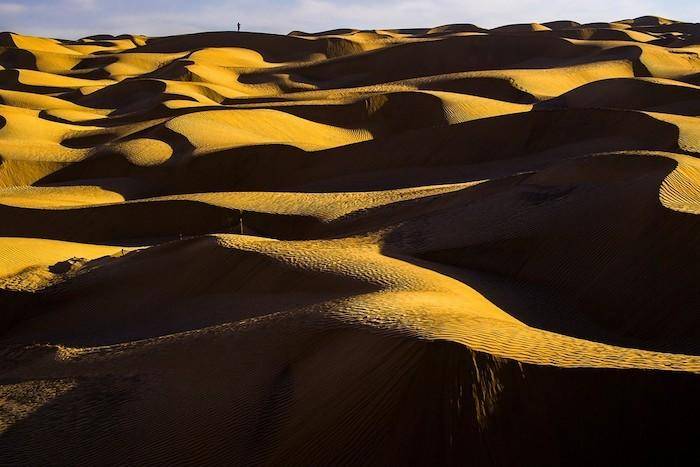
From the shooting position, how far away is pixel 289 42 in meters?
44.0

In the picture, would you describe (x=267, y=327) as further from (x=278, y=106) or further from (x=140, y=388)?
(x=278, y=106)

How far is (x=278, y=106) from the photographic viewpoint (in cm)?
2411

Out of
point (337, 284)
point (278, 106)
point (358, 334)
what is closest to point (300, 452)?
point (358, 334)

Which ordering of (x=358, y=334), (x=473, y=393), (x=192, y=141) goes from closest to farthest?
(x=473, y=393) → (x=358, y=334) → (x=192, y=141)

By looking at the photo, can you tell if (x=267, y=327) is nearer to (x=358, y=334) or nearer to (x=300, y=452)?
(x=358, y=334)

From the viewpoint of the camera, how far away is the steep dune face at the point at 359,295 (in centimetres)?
481

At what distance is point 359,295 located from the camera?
7.33m

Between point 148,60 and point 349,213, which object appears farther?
point 148,60

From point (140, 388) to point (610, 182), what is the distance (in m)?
6.70

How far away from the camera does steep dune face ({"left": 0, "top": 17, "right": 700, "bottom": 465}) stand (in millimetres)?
4812

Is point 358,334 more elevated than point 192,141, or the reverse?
point 358,334

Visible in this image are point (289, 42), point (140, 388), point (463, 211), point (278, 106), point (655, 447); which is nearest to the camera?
point (655, 447)

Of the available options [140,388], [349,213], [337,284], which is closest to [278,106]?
[349,213]

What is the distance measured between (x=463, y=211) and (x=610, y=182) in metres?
1.99
